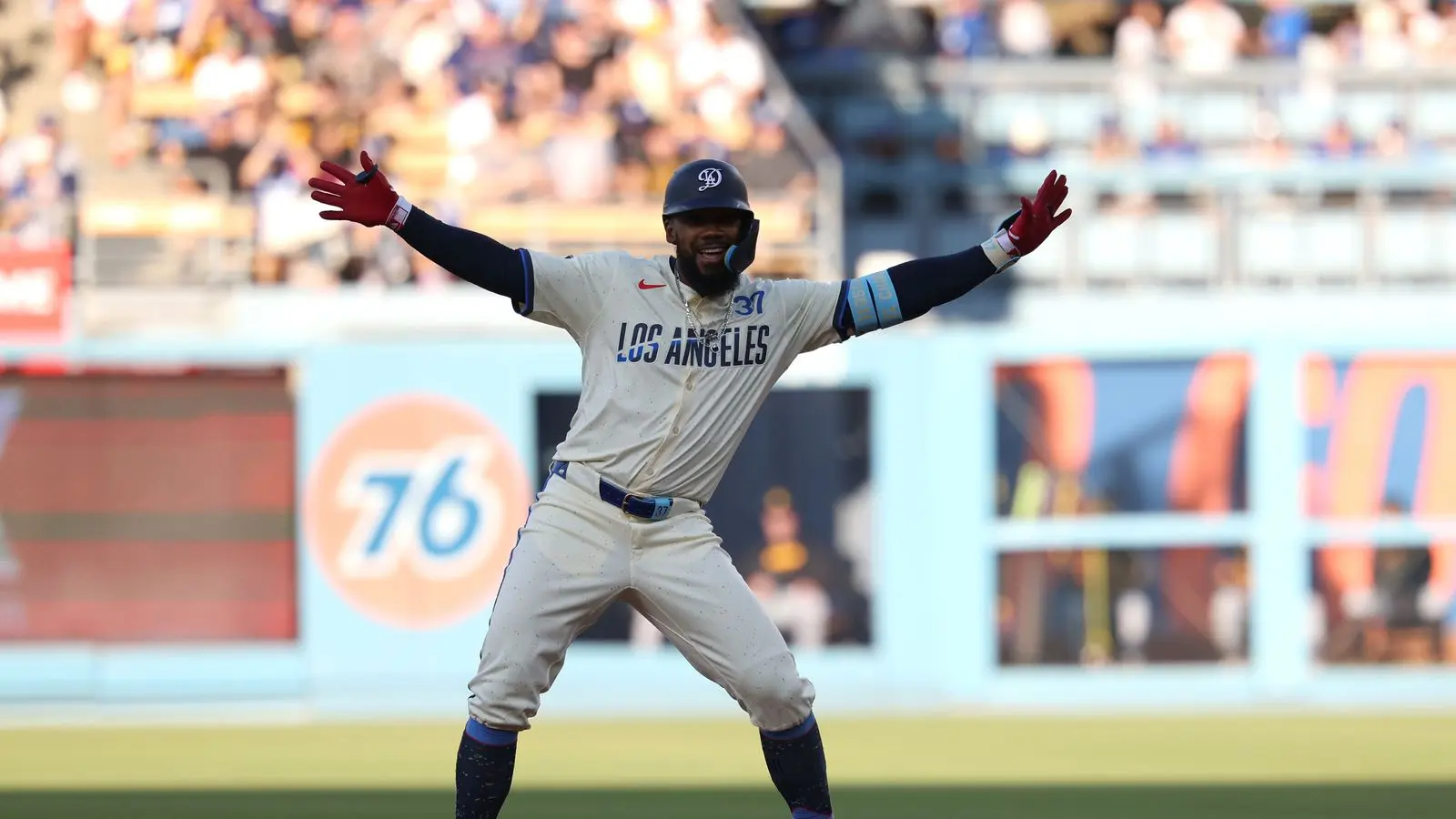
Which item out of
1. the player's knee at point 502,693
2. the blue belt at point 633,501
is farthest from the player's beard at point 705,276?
the player's knee at point 502,693

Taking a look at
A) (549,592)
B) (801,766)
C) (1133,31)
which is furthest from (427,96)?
(801,766)

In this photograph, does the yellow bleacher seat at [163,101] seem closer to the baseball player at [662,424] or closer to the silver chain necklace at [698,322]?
the baseball player at [662,424]

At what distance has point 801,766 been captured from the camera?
227 inches

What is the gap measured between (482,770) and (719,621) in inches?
30.3

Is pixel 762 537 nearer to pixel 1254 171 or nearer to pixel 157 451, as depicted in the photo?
pixel 157 451

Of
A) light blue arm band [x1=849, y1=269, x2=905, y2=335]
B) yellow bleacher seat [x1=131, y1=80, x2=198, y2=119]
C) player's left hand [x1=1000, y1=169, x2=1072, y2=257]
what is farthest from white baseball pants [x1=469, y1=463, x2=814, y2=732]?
yellow bleacher seat [x1=131, y1=80, x2=198, y2=119]

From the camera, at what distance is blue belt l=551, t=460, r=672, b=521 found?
566 cm

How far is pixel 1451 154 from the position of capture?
18453 mm

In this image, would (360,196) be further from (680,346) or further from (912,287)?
(912,287)

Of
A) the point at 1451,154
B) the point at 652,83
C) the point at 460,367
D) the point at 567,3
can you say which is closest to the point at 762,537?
the point at 460,367

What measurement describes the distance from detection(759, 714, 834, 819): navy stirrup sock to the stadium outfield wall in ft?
21.3

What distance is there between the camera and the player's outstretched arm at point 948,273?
582cm

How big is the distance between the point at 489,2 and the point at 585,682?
23.8ft

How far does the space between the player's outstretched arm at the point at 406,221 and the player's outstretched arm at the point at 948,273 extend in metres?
1.08
